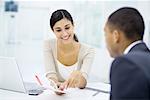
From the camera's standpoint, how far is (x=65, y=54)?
2.28 meters

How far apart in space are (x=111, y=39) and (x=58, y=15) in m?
1.06

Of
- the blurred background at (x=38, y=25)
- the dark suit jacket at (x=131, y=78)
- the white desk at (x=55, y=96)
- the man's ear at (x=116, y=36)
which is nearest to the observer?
the dark suit jacket at (x=131, y=78)

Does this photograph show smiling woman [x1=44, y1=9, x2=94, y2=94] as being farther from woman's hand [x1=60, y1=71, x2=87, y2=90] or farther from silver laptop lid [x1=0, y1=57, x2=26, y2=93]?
silver laptop lid [x1=0, y1=57, x2=26, y2=93]

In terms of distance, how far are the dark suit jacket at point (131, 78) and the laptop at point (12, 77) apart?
943 mm

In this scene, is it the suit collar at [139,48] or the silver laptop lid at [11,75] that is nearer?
the suit collar at [139,48]

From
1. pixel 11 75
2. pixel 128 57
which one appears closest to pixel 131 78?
pixel 128 57

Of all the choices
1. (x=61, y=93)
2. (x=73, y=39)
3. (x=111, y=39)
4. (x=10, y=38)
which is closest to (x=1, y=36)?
(x=10, y=38)

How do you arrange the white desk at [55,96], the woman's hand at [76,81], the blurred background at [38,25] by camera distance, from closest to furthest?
1. the white desk at [55,96]
2. the woman's hand at [76,81]
3. the blurred background at [38,25]

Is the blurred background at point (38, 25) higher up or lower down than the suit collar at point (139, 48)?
lower down

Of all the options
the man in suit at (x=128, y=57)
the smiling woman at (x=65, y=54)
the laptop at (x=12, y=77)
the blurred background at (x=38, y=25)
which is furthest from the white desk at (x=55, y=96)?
the blurred background at (x=38, y=25)

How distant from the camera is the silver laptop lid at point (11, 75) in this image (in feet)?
5.73

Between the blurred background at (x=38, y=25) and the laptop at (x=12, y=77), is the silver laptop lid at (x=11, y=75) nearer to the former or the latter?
the laptop at (x=12, y=77)

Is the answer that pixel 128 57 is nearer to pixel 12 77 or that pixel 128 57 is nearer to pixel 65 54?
pixel 12 77

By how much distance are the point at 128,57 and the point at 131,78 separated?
8 centimetres
